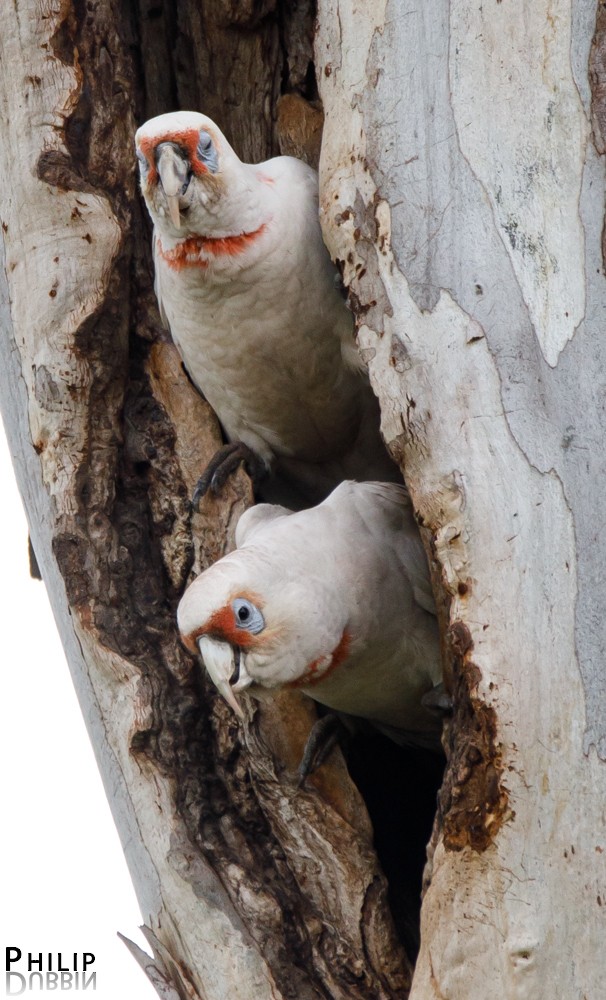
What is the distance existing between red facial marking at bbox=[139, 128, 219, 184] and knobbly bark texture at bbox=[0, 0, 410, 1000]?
362mm

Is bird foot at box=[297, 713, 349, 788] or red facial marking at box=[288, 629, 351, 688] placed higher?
red facial marking at box=[288, 629, 351, 688]

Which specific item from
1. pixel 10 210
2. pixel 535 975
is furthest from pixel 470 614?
pixel 10 210

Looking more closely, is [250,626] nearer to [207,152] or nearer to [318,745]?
[318,745]

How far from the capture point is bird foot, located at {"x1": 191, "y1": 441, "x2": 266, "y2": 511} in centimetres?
291

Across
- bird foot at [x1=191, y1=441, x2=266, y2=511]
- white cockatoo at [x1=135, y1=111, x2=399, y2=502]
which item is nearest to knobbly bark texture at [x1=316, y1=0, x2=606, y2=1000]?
white cockatoo at [x1=135, y1=111, x2=399, y2=502]

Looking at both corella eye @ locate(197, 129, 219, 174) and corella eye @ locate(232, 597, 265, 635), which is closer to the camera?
corella eye @ locate(232, 597, 265, 635)

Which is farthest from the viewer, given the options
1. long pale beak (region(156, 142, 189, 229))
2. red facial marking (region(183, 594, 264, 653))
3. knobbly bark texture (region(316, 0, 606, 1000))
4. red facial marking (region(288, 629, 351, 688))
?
long pale beak (region(156, 142, 189, 229))

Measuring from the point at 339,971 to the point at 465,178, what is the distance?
1694mm

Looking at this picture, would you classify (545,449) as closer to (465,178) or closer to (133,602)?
(465,178)

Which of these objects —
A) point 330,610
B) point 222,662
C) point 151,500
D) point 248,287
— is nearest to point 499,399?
point 330,610

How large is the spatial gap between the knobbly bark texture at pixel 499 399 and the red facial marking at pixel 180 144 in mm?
315

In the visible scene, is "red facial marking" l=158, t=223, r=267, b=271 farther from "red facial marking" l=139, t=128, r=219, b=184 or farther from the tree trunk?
the tree trunk

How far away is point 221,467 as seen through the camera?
2934 millimetres

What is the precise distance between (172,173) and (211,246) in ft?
0.73
